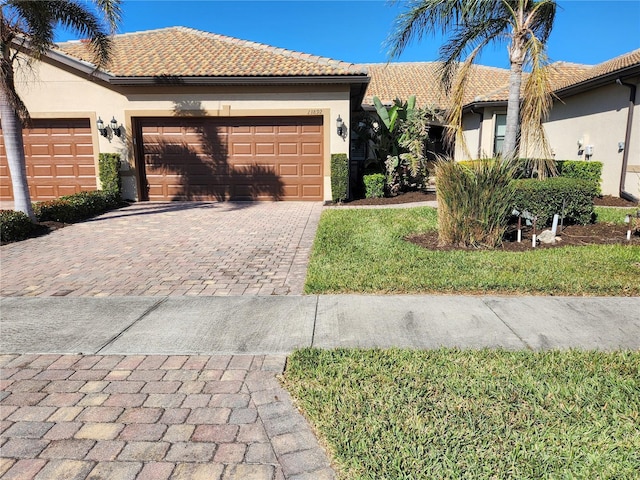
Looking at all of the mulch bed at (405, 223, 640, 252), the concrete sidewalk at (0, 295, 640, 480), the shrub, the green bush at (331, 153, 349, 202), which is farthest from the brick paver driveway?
the shrub

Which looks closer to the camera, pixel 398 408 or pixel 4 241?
pixel 398 408

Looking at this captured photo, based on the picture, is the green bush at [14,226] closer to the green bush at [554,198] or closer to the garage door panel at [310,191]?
the garage door panel at [310,191]

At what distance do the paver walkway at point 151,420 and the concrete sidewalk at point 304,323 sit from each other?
274mm

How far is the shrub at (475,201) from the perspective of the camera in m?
7.00

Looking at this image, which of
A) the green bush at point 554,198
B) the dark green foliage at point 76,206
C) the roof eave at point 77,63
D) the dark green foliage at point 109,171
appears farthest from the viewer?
the dark green foliage at point 109,171

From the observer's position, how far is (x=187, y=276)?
5988mm

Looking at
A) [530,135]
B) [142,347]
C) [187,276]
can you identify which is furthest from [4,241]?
[530,135]

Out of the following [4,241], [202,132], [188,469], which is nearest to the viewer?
[188,469]

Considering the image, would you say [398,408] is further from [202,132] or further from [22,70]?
[22,70]

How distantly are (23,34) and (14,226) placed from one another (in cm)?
442

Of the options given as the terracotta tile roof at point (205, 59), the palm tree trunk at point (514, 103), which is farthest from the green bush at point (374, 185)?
the palm tree trunk at point (514, 103)

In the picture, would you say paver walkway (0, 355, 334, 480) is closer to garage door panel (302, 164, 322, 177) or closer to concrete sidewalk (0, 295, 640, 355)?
concrete sidewalk (0, 295, 640, 355)

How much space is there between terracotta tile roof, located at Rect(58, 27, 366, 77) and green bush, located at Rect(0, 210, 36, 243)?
6.29m

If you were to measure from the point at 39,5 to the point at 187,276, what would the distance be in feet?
25.2
